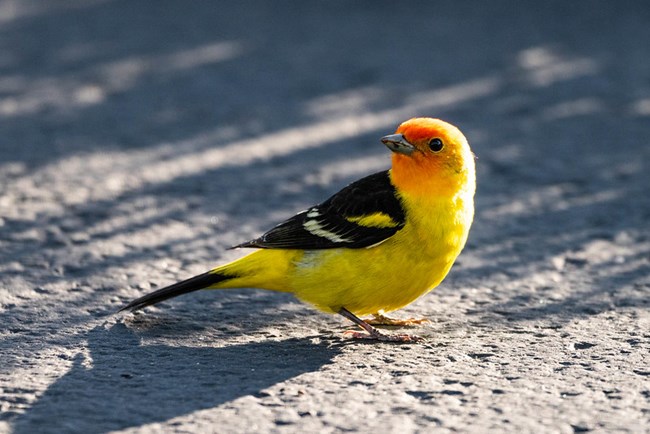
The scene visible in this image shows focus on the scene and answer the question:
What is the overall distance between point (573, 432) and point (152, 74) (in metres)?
6.28

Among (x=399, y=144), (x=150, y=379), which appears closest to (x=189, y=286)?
(x=150, y=379)

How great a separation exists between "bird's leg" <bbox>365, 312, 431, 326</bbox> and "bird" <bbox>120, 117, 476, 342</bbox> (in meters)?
0.16

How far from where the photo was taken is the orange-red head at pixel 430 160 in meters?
4.65

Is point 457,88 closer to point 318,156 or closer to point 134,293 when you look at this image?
point 318,156

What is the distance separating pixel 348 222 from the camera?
4645 mm

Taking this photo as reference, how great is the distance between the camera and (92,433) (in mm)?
3541

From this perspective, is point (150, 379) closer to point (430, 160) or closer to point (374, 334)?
point (374, 334)

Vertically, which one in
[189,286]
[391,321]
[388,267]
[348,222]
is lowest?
[189,286]

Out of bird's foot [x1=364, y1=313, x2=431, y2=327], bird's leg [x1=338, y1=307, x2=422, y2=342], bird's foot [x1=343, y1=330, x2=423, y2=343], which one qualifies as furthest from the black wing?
bird's foot [x1=364, y1=313, x2=431, y2=327]

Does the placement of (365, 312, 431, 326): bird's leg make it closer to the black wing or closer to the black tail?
the black wing

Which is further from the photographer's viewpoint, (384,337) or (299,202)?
(299,202)

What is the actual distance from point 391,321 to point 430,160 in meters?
0.79

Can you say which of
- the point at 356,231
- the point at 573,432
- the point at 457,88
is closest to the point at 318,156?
the point at 457,88

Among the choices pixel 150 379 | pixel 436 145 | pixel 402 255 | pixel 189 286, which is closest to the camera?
pixel 150 379
